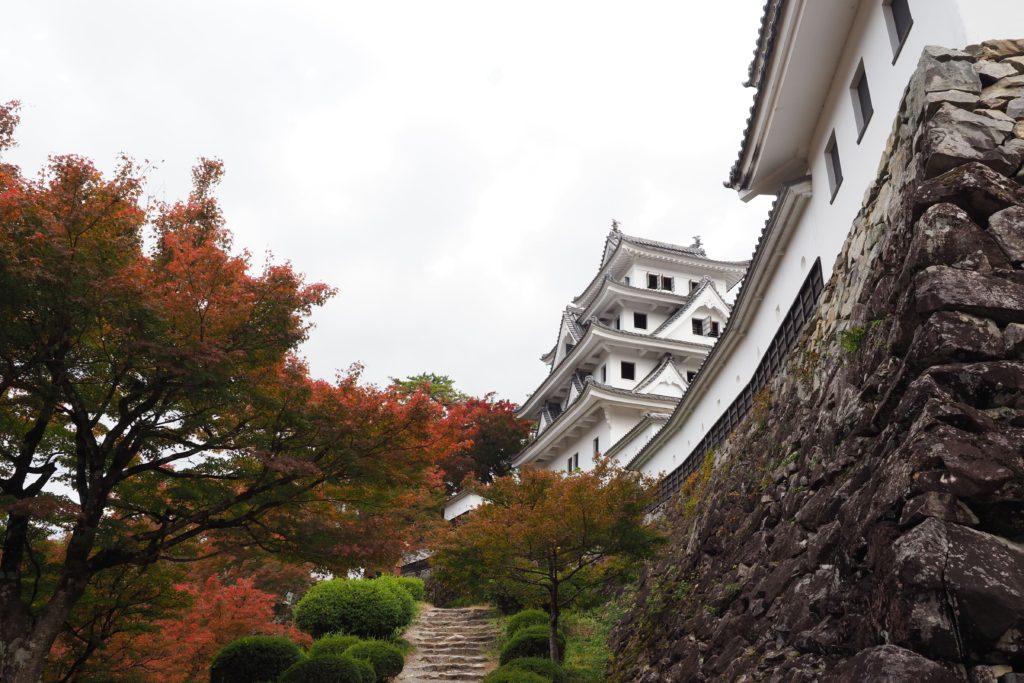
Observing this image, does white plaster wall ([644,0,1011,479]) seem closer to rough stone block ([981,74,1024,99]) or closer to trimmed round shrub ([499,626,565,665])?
rough stone block ([981,74,1024,99])

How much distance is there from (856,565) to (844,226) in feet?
18.2

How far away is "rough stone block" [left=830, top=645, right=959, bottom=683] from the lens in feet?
11.6

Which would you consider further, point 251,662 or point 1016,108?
point 251,662

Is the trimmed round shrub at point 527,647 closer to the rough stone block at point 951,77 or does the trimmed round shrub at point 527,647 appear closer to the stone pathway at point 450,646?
the stone pathway at point 450,646

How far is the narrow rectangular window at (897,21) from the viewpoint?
7233 mm

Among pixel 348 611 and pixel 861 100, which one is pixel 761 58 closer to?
pixel 861 100

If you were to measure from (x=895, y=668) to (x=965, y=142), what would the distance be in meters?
4.10

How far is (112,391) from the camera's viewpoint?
872cm

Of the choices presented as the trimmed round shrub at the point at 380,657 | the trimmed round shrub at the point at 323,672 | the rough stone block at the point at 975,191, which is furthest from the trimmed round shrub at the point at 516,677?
the rough stone block at the point at 975,191

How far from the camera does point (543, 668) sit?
39.2ft

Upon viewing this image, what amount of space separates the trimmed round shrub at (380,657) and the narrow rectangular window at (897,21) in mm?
13433

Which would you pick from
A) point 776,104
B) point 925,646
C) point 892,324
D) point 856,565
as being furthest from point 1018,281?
point 776,104

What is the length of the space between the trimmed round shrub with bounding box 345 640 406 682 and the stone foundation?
24.7ft

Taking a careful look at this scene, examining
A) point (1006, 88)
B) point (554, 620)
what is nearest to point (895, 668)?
point (1006, 88)
